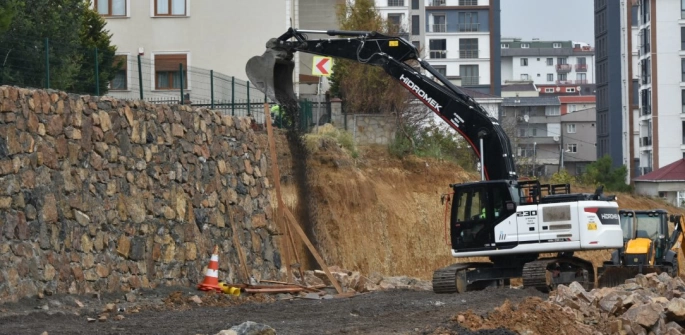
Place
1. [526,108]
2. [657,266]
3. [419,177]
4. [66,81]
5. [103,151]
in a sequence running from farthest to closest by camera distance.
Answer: [526,108] < [419,177] < [657,266] < [66,81] < [103,151]

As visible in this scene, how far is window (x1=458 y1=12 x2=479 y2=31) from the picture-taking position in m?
117

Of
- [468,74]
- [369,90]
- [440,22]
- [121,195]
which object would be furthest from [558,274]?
[440,22]

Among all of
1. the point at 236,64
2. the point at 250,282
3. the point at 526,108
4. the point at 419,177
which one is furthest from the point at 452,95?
the point at 526,108

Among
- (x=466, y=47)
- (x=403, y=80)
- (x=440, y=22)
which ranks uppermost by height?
(x=440, y=22)

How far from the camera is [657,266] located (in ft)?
84.3

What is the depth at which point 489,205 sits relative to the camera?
23.0m

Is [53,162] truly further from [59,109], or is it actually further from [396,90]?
[396,90]

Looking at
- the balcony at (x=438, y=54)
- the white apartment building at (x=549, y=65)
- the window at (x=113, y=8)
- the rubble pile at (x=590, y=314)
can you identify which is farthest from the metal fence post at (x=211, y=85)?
the white apartment building at (x=549, y=65)

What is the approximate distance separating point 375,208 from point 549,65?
6232 inches

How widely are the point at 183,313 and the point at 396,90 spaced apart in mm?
20946

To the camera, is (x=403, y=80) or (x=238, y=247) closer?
(x=238, y=247)

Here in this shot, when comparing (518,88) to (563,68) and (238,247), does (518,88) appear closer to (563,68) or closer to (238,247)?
(563,68)

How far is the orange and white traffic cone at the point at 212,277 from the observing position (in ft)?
71.5

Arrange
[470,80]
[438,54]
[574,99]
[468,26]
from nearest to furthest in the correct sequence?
[470,80] → [468,26] → [438,54] → [574,99]
